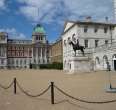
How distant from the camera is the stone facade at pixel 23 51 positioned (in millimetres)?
119375

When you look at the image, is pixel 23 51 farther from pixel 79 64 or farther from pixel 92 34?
pixel 79 64

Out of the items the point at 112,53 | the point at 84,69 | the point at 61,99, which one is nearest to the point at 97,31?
the point at 112,53

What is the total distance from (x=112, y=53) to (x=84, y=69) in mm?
9306

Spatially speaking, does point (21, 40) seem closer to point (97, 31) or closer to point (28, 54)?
point (28, 54)

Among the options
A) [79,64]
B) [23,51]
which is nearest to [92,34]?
[79,64]

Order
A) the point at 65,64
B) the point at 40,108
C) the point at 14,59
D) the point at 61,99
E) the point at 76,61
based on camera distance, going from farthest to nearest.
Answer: the point at 14,59, the point at 65,64, the point at 76,61, the point at 61,99, the point at 40,108

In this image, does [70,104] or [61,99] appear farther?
[61,99]

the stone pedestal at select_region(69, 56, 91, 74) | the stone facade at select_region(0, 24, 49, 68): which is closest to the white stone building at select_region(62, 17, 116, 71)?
the stone pedestal at select_region(69, 56, 91, 74)

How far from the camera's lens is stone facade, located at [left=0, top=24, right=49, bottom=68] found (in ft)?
392

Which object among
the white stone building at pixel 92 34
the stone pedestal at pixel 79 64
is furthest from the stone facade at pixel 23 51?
the stone pedestal at pixel 79 64

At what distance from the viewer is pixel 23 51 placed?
401ft

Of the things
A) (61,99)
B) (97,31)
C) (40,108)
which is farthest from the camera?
(97,31)

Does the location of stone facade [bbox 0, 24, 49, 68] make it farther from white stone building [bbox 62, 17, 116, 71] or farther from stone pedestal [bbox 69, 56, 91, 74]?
stone pedestal [bbox 69, 56, 91, 74]

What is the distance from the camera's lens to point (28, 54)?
123000mm
